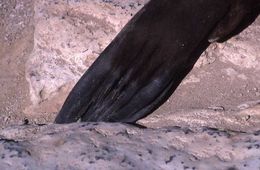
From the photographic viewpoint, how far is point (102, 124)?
198 centimetres

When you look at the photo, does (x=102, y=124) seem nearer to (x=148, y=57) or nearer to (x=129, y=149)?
(x=129, y=149)

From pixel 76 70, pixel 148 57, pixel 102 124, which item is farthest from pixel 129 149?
pixel 76 70

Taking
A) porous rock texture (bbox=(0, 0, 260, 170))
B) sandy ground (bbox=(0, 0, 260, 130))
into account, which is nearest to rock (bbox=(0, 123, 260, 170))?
porous rock texture (bbox=(0, 0, 260, 170))

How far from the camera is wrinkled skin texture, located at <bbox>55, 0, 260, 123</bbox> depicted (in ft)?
8.34

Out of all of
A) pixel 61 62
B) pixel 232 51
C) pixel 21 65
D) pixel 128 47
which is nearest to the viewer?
pixel 128 47

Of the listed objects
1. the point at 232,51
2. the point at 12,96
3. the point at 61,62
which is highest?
the point at 232,51

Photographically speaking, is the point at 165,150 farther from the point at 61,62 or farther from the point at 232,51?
the point at 61,62

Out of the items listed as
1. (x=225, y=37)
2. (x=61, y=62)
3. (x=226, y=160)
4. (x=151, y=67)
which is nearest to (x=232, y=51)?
(x=225, y=37)

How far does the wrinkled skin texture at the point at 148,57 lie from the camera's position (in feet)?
8.34

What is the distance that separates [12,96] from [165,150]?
1478 millimetres

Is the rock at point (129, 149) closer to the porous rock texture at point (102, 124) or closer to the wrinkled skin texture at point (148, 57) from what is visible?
the porous rock texture at point (102, 124)

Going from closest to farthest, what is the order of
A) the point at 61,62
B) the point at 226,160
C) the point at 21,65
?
the point at 226,160, the point at 61,62, the point at 21,65

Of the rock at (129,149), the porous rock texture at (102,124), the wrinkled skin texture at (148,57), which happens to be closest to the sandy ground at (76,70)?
the porous rock texture at (102,124)

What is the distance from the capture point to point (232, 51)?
272 centimetres
